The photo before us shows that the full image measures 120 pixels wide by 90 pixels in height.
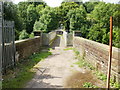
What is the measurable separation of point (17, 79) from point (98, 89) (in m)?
2.60

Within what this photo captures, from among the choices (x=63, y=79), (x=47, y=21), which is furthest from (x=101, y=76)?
(x=47, y=21)

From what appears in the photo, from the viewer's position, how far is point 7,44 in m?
5.37

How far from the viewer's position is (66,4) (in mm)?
28391

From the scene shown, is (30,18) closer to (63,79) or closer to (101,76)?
(63,79)

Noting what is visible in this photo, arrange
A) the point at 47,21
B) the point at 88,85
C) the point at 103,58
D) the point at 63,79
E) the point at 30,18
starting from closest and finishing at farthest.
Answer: the point at 88,85 < the point at 63,79 < the point at 103,58 < the point at 47,21 < the point at 30,18

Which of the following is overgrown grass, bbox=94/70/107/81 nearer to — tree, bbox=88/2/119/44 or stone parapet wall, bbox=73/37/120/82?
stone parapet wall, bbox=73/37/120/82

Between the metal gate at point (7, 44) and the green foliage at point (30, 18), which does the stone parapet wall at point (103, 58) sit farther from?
the green foliage at point (30, 18)

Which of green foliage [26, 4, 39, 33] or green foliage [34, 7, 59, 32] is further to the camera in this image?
green foliage [26, 4, 39, 33]

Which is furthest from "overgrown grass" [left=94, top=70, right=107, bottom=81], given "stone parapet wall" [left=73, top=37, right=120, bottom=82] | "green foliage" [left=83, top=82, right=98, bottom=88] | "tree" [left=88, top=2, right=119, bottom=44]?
"tree" [left=88, top=2, right=119, bottom=44]

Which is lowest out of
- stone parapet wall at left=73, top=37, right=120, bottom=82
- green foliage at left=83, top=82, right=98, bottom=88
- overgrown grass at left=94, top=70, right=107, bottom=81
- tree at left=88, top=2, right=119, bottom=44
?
green foliage at left=83, top=82, right=98, bottom=88

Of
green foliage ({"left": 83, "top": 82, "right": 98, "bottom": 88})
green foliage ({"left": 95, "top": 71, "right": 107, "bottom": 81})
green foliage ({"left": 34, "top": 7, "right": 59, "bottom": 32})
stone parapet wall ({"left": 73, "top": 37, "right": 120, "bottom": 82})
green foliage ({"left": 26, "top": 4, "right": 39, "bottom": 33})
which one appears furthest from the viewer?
green foliage ({"left": 26, "top": 4, "right": 39, "bottom": 33})

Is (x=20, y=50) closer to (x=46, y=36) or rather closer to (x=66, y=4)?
(x=46, y=36)

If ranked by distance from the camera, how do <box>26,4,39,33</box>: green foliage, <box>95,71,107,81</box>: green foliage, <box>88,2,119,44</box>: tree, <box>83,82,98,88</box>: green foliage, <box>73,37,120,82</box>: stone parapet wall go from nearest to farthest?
<box>73,37,120,82</box>: stone parapet wall
<box>83,82,98,88</box>: green foliage
<box>95,71,107,81</box>: green foliage
<box>88,2,119,44</box>: tree
<box>26,4,39,33</box>: green foliage

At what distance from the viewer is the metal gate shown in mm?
4941
